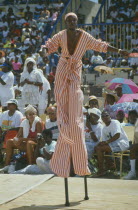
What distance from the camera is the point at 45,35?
2244cm

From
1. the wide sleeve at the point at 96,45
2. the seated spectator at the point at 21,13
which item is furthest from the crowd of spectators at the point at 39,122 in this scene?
the seated spectator at the point at 21,13

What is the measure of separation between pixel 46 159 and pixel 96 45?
309 centimetres

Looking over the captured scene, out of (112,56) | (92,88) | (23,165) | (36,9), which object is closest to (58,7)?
(36,9)

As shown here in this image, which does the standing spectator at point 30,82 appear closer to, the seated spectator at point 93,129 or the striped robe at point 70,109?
the seated spectator at point 93,129

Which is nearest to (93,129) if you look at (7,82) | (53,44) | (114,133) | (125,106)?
(114,133)

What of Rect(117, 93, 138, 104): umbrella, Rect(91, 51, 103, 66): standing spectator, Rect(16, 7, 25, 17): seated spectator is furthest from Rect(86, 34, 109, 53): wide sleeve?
Rect(16, 7, 25, 17): seated spectator

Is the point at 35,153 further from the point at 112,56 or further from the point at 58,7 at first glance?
the point at 58,7

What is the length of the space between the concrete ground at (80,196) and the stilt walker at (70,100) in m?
0.24

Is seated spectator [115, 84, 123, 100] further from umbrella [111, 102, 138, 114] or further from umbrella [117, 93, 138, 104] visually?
umbrella [111, 102, 138, 114]

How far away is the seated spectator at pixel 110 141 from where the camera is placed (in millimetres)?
8852

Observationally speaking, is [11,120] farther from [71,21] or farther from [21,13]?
[21,13]

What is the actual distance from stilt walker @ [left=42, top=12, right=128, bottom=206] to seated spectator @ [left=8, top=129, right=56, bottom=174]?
2561 mm

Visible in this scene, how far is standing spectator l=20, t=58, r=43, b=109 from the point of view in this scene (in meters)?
12.1

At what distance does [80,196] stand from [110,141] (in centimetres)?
279
